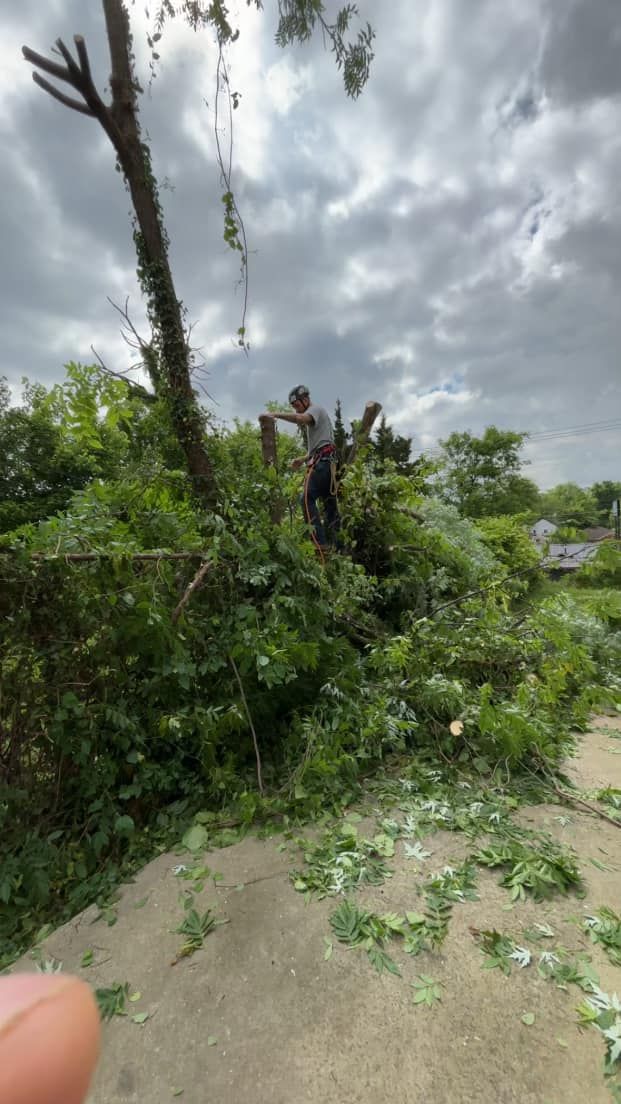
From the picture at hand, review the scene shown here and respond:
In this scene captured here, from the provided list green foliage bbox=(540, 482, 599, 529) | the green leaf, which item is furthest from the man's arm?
green foliage bbox=(540, 482, 599, 529)

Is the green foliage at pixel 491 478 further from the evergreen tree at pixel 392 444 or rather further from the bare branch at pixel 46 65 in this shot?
the bare branch at pixel 46 65

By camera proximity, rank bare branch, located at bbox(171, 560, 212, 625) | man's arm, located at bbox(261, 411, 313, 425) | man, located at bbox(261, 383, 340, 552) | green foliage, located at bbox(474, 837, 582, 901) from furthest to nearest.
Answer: man, located at bbox(261, 383, 340, 552), man's arm, located at bbox(261, 411, 313, 425), bare branch, located at bbox(171, 560, 212, 625), green foliage, located at bbox(474, 837, 582, 901)

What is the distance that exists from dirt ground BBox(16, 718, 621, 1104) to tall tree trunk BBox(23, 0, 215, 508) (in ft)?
8.06

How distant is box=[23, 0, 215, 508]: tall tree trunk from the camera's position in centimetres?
343

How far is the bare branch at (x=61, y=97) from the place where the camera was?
3.26 m

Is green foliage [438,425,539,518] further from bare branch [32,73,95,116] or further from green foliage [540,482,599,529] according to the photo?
green foliage [540,482,599,529]

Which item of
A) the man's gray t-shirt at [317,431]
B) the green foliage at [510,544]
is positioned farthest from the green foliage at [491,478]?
the man's gray t-shirt at [317,431]

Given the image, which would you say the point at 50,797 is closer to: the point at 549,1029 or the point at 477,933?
the point at 477,933

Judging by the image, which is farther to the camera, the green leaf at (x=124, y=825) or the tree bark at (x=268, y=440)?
the tree bark at (x=268, y=440)

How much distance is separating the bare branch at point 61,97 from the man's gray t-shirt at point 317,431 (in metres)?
2.80

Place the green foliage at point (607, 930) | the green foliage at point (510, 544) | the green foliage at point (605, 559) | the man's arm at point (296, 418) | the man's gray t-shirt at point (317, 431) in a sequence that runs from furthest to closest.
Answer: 1. the green foliage at point (510, 544)
2. the man's gray t-shirt at point (317, 431)
3. the man's arm at point (296, 418)
4. the green foliage at point (605, 559)
5. the green foliage at point (607, 930)

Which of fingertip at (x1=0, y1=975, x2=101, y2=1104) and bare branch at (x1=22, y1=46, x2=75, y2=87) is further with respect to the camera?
bare branch at (x1=22, y1=46, x2=75, y2=87)

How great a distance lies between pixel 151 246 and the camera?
3.53 meters

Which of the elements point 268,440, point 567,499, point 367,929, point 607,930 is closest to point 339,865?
point 367,929
